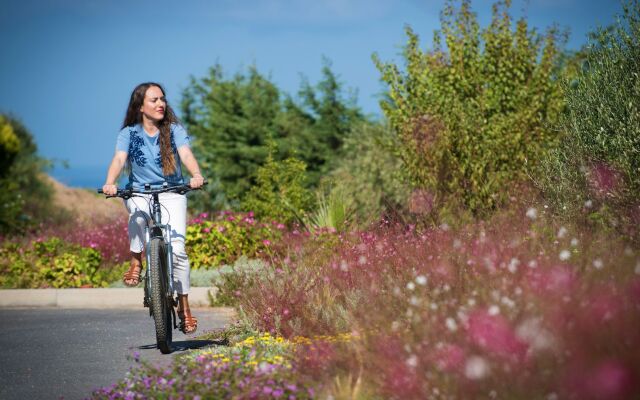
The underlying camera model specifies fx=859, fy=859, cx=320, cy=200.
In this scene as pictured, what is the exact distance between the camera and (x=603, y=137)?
10.3m

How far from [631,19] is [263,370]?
779 cm

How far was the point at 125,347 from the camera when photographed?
30.3 feet

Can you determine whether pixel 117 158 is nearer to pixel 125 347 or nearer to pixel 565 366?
pixel 125 347

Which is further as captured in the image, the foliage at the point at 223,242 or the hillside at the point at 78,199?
the hillside at the point at 78,199

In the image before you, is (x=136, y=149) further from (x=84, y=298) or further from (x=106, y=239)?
(x=106, y=239)

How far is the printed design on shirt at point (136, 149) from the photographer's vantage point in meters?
8.34

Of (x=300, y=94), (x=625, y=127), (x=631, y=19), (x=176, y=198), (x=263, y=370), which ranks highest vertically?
(x=300, y=94)

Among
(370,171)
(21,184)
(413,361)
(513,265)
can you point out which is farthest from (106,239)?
(21,184)

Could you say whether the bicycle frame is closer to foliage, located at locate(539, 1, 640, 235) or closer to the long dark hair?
the long dark hair

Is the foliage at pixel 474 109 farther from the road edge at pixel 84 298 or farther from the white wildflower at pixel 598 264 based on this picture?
the white wildflower at pixel 598 264

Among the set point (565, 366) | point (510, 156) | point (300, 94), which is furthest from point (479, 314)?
point (300, 94)

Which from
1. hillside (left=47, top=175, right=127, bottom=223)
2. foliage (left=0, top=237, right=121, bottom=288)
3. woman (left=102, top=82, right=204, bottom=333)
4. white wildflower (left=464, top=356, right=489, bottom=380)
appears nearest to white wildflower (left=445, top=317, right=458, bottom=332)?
white wildflower (left=464, top=356, right=489, bottom=380)

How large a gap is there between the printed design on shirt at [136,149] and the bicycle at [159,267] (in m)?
0.34

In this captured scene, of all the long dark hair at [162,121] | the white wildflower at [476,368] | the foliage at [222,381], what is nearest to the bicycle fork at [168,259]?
the long dark hair at [162,121]
